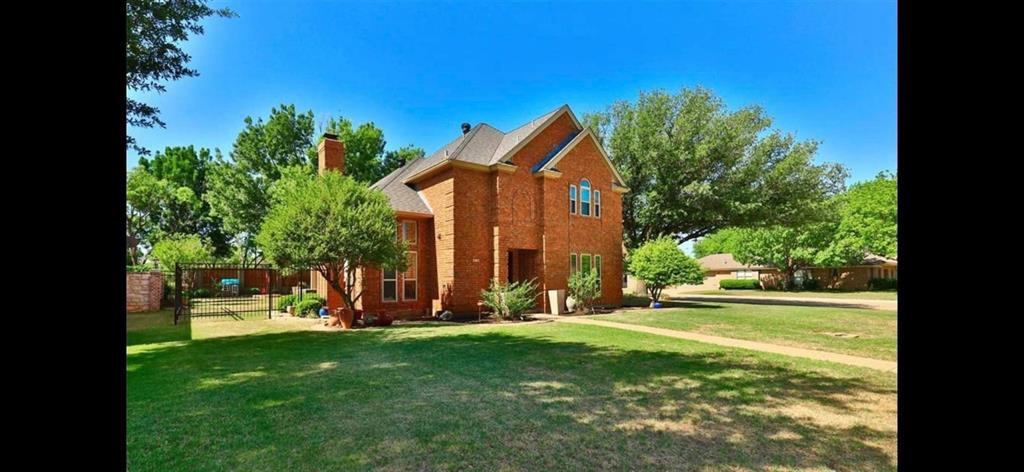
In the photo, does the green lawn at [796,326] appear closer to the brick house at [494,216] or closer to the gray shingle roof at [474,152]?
the brick house at [494,216]

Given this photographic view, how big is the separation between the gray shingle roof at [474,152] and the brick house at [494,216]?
6 centimetres

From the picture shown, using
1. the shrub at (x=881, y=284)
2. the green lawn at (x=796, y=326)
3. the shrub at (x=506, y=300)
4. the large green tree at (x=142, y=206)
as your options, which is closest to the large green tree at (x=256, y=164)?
the large green tree at (x=142, y=206)

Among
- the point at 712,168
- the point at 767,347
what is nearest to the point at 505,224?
the point at 767,347

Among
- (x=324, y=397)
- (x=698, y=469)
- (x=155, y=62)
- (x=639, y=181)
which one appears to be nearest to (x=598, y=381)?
(x=698, y=469)

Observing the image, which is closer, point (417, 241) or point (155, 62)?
point (155, 62)

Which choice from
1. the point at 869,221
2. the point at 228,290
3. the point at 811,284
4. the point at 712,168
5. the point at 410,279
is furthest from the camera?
the point at 811,284

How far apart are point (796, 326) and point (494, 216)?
422 inches

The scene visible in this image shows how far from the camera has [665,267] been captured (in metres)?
20.4

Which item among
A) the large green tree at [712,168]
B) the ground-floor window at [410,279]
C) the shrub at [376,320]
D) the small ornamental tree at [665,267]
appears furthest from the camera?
the large green tree at [712,168]

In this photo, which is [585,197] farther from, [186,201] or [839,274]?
[186,201]

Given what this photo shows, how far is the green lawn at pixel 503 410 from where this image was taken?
13.4ft
